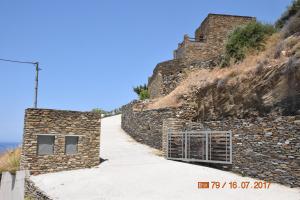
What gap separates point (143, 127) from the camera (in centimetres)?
2541

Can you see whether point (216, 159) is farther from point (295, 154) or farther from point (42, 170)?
point (42, 170)

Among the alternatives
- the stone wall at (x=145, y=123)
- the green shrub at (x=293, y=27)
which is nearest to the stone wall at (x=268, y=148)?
the green shrub at (x=293, y=27)

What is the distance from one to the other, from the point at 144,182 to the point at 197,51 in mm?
18695

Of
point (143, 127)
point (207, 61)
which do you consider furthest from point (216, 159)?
point (207, 61)

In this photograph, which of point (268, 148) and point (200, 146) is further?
point (200, 146)

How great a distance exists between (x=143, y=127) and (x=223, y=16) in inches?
493

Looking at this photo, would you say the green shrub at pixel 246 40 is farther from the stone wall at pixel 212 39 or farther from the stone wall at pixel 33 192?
the stone wall at pixel 33 192

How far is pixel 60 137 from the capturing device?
57.6 feet

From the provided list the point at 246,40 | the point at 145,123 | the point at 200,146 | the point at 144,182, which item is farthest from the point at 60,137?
the point at 246,40

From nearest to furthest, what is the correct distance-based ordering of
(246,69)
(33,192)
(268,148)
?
(268,148) < (33,192) < (246,69)
